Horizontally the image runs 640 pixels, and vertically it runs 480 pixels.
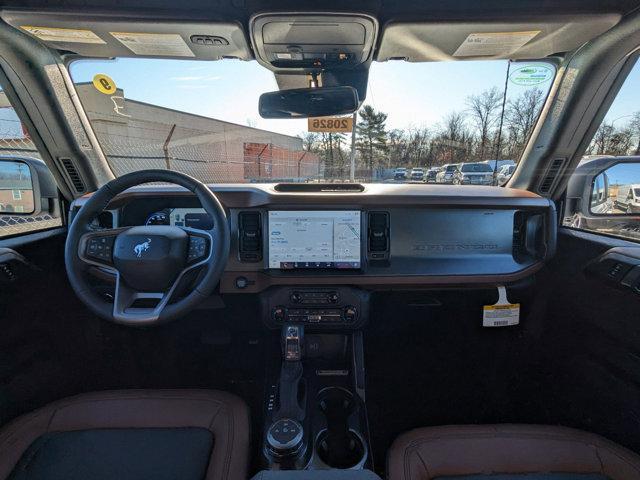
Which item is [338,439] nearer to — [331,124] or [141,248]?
[141,248]

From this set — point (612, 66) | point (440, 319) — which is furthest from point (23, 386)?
point (612, 66)

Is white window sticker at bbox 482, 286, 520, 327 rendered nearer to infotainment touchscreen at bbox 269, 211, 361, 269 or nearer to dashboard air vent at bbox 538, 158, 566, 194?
dashboard air vent at bbox 538, 158, 566, 194

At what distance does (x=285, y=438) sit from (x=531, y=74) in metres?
2.40

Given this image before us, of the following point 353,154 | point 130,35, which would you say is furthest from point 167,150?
point 353,154

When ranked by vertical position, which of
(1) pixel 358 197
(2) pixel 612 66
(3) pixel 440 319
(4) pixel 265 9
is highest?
(4) pixel 265 9

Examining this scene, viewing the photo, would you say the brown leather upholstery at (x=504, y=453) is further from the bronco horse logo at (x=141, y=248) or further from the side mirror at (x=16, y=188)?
the side mirror at (x=16, y=188)

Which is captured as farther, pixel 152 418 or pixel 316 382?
pixel 316 382

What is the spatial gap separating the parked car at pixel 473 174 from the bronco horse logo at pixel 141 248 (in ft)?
5.88

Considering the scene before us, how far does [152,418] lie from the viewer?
1.81 metres

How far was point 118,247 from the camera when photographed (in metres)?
1.56

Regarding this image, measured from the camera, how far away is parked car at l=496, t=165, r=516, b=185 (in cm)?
244

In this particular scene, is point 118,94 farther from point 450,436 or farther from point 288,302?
point 450,436

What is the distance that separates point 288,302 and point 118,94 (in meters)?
1.97

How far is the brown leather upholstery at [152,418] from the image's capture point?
1581mm
